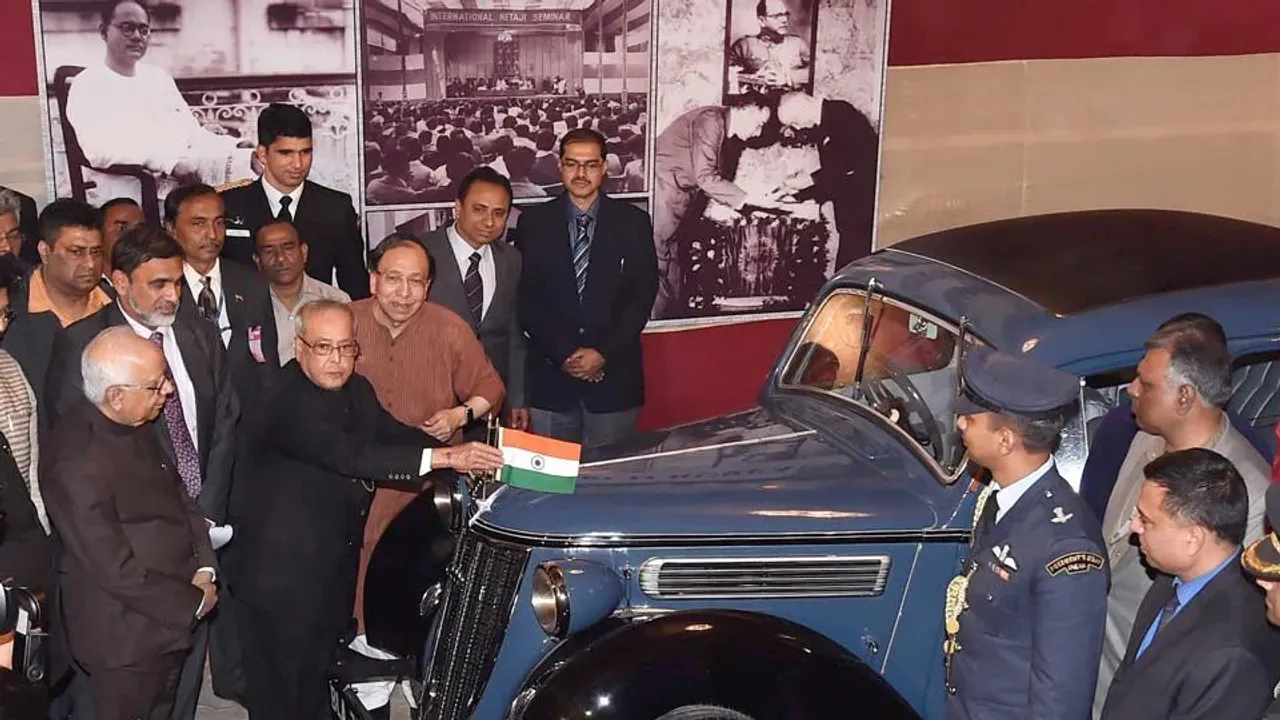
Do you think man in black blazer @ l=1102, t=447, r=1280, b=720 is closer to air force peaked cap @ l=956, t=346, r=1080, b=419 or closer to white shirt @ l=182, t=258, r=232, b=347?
air force peaked cap @ l=956, t=346, r=1080, b=419

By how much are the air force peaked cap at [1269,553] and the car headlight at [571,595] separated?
173cm

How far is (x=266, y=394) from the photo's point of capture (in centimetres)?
534

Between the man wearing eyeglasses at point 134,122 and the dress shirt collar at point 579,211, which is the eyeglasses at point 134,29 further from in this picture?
the dress shirt collar at point 579,211

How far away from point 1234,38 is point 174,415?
6810mm

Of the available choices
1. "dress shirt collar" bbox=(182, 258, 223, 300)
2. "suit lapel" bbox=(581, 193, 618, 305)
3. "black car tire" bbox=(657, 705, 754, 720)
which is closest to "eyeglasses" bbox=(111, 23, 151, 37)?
"dress shirt collar" bbox=(182, 258, 223, 300)

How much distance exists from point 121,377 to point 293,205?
223cm

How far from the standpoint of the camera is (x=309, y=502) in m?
4.98

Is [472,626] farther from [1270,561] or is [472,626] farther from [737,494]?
[1270,561]

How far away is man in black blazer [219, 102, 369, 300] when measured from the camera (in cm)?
655

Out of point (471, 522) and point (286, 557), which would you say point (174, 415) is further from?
point (471, 522)

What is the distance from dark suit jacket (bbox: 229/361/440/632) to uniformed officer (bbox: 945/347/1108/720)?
71.0 inches

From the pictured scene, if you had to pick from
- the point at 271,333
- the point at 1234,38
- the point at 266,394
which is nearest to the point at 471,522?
the point at 266,394

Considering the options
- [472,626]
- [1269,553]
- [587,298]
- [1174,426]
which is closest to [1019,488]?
[1174,426]

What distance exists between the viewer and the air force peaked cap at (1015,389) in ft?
13.1
